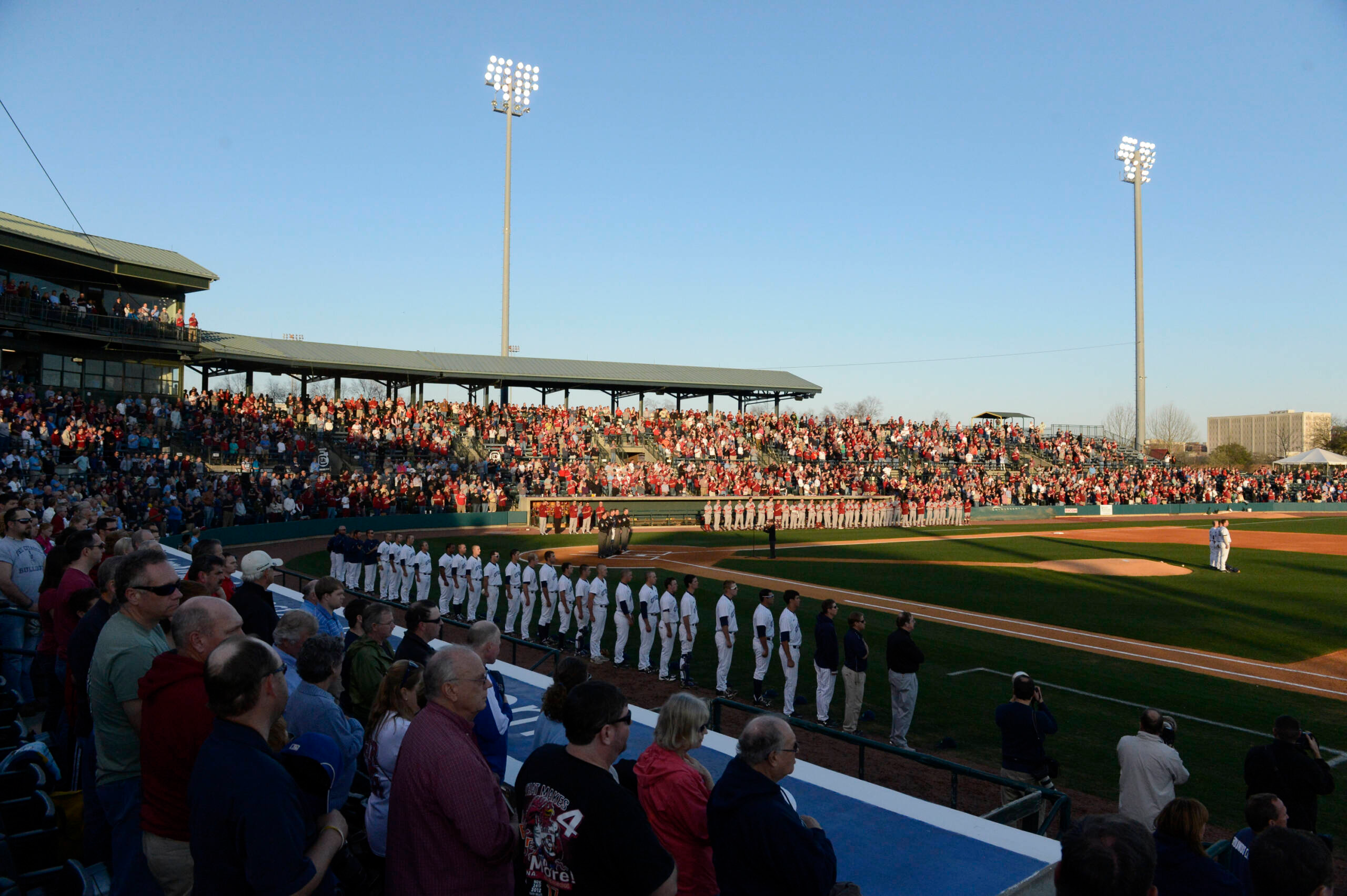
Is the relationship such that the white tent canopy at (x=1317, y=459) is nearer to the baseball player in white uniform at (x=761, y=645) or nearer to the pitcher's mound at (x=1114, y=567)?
the pitcher's mound at (x=1114, y=567)

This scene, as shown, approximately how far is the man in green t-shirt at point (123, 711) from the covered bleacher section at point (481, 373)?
1425 inches

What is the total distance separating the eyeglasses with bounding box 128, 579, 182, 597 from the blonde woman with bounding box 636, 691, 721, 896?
2588 mm

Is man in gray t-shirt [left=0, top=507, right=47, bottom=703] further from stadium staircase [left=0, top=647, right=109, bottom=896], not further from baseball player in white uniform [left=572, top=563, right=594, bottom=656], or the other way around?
baseball player in white uniform [left=572, top=563, right=594, bottom=656]

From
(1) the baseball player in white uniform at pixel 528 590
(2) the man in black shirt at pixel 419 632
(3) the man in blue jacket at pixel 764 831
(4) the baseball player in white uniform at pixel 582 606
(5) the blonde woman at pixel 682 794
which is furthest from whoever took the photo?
(1) the baseball player in white uniform at pixel 528 590

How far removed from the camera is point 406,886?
11.3 feet

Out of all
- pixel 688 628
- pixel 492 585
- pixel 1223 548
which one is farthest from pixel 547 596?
pixel 1223 548

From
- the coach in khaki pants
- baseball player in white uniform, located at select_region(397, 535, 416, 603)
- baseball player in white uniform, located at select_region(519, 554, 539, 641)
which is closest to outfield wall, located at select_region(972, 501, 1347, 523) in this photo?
baseball player in white uniform, located at select_region(397, 535, 416, 603)

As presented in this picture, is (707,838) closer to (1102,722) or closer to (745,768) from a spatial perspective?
(745,768)

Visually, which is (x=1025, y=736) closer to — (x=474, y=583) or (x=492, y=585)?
(x=492, y=585)

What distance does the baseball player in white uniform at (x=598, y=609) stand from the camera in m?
15.2

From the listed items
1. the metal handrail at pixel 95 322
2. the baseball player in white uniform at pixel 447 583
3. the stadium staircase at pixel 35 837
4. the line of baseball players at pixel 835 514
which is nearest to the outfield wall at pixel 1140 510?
the line of baseball players at pixel 835 514

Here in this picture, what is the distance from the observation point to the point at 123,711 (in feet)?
13.4

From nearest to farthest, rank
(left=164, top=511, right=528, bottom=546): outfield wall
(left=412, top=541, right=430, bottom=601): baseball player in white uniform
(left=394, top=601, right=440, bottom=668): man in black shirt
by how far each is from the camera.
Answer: (left=394, top=601, right=440, bottom=668): man in black shirt
(left=412, top=541, right=430, bottom=601): baseball player in white uniform
(left=164, top=511, right=528, bottom=546): outfield wall

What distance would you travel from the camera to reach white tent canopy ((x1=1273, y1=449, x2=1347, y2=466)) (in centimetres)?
6678
